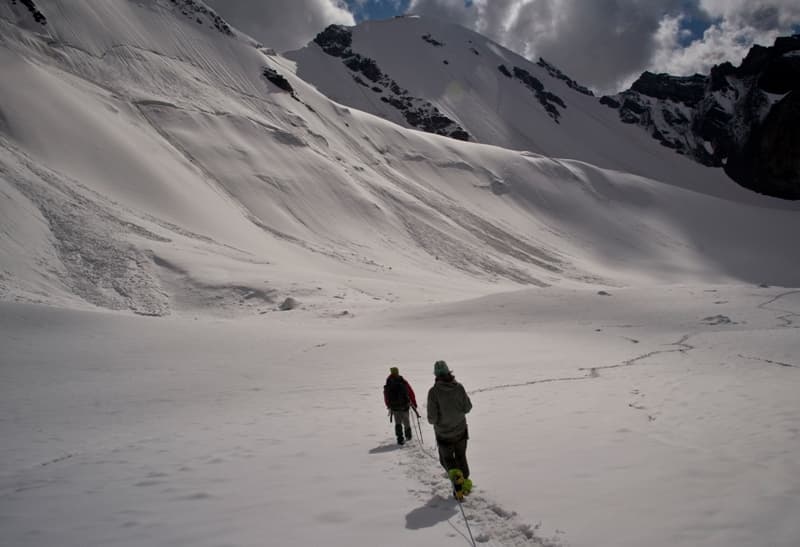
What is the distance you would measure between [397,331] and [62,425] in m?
13.0

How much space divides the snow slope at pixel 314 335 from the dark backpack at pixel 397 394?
0.74 m

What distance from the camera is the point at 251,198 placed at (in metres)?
42.7

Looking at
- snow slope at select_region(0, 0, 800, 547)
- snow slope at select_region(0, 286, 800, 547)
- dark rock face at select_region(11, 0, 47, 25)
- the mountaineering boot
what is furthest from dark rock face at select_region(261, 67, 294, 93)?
the mountaineering boot

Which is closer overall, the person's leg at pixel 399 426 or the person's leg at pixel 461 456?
the person's leg at pixel 461 456

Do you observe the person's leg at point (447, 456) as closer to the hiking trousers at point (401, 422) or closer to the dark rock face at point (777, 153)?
the hiking trousers at point (401, 422)

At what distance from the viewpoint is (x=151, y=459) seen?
6609 millimetres

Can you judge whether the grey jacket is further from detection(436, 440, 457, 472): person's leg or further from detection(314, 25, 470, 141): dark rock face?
detection(314, 25, 470, 141): dark rock face

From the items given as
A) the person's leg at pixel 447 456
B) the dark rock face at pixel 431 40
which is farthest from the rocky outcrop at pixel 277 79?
the dark rock face at pixel 431 40

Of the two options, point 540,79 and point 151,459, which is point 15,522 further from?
point 540,79

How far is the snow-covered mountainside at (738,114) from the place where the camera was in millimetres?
93000

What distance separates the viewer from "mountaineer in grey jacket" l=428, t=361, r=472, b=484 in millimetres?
5555

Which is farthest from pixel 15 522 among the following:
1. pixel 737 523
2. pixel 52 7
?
pixel 52 7

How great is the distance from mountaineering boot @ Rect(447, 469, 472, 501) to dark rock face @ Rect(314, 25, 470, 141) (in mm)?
99832

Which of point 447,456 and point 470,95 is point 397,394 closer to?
point 447,456
